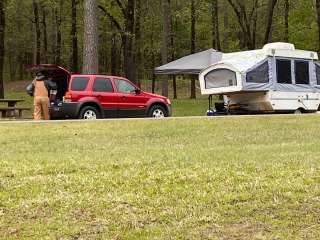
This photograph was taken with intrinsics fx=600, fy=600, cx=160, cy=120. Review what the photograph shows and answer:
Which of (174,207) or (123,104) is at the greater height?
(123,104)

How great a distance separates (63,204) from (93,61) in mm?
16196

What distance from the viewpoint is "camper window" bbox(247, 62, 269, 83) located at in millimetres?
20312

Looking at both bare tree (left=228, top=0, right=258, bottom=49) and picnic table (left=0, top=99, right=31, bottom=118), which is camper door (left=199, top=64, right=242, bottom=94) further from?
bare tree (left=228, top=0, right=258, bottom=49)

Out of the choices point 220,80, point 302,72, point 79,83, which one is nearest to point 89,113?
point 79,83

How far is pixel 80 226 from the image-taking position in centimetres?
555

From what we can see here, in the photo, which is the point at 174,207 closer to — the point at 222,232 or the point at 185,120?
the point at 222,232

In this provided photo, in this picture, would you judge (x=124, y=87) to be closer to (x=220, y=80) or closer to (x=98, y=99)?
(x=98, y=99)

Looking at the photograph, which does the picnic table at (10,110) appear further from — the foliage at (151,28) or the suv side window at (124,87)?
the foliage at (151,28)

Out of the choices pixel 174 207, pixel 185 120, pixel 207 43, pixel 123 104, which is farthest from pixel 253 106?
pixel 207 43

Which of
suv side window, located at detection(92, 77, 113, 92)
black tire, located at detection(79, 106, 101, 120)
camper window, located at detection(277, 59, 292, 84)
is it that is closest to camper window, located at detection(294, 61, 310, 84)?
camper window, located at detection(277, 59, 292, 84)

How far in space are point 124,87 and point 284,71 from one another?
5.80 metres

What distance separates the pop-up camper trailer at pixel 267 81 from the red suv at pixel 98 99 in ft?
7.35

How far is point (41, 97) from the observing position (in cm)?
1762

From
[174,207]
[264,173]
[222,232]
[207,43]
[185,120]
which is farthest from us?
[207,43]
